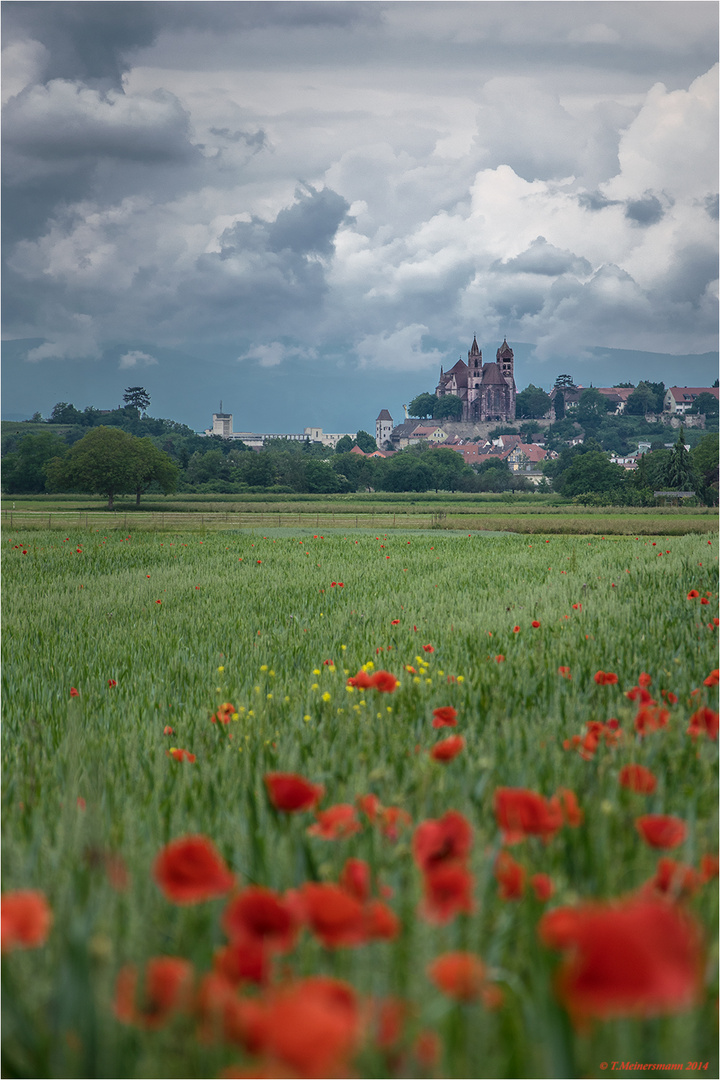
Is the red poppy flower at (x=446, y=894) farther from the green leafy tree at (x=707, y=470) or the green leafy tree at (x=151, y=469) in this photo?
the green leafy tree at (x=707, y=470)

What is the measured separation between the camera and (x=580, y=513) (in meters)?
65.1

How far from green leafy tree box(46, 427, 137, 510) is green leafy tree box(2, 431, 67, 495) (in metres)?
6.38

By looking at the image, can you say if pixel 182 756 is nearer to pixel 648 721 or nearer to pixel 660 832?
pixel 648 721

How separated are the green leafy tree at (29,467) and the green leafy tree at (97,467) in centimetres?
638

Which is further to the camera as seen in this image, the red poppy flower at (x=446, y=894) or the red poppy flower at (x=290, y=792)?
the red poppy flower at (x=290, y=792)

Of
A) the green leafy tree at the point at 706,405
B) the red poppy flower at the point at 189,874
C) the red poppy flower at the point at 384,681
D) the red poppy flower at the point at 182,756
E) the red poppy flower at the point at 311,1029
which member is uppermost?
the green leafy tree at the point at 706,405

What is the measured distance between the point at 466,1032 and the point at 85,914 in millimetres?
701

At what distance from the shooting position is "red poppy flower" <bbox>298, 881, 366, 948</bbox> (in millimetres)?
940

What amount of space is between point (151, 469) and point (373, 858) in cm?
7599

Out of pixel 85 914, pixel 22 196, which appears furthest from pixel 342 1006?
pixel 22 196

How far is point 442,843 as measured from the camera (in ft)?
4.04

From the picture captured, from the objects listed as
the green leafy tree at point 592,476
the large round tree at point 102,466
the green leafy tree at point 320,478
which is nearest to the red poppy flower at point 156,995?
the large round tree at point 102,466

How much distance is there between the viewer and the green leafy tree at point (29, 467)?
77500 millimetres

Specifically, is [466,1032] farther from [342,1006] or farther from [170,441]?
[170,441]
